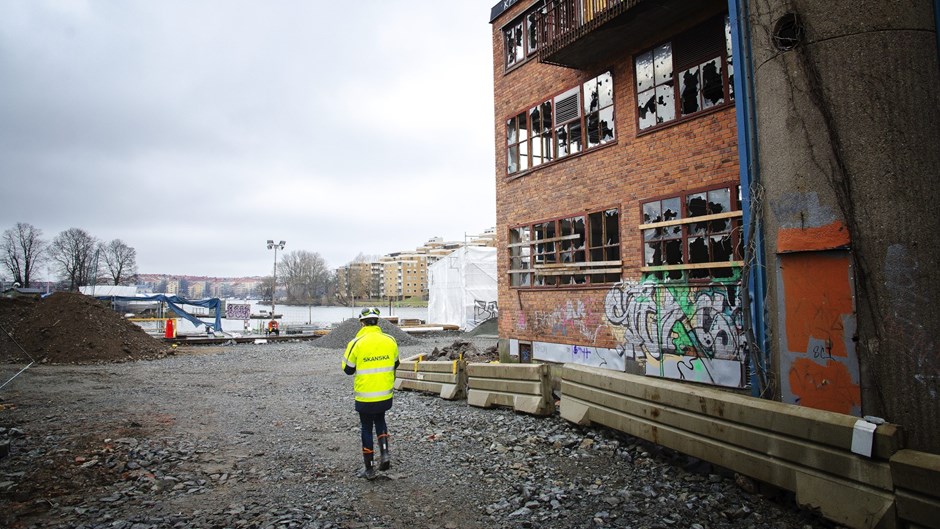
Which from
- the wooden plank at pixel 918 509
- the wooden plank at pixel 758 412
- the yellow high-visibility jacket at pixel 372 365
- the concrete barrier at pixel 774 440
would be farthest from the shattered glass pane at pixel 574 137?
the wooden plank at pixel 918 509

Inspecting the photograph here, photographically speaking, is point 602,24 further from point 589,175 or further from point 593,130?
point 589,175

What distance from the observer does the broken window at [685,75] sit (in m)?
9.54

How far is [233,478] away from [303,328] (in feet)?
116

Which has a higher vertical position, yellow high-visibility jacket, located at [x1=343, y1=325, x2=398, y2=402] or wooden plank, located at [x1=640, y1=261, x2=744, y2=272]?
wooden plank, located at [x1=640, y1=261, x2=744, y2=272]

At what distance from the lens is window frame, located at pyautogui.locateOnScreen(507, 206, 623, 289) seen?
456 inches

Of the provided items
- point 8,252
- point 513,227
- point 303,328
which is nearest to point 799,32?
point 513,227

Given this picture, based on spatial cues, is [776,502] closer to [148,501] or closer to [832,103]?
[832,103]

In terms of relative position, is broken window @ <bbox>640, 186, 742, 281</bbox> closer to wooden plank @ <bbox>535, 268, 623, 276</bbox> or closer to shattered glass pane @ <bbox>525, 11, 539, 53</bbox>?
wooden plank @ <bbox>535, 268, 623, 276</bbox>

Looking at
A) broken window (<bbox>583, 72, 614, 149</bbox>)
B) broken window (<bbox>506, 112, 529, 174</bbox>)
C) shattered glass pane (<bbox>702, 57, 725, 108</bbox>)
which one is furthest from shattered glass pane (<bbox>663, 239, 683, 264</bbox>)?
broken window (<bbox>506, 112, 529, 174</bbox>)

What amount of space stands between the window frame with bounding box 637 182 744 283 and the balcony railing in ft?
12.7

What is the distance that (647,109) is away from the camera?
11023mm

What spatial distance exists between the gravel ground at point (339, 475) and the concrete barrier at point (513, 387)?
24 cm

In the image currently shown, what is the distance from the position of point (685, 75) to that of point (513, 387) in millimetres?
6975

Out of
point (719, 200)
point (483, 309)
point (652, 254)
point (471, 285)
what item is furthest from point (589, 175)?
point (471, 285)
